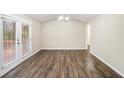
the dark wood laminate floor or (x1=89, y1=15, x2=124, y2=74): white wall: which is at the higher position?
(x1=89, y1=15, x2=124, y2=74): white wall

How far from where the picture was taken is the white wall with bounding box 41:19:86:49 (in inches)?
402

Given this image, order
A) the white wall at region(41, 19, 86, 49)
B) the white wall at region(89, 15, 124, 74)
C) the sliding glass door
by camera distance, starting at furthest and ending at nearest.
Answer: the white wall at region(41, 19, 86, 49) → the sliding glass door → the white wall at region(89, 15, 124, 74)

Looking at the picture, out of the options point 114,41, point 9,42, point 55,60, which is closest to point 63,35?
point 55,60

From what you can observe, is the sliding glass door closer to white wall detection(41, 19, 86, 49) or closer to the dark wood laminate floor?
the dark wood laminate floor

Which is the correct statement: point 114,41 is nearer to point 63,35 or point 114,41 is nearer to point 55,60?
point 55,60

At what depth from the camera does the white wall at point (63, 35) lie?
10.2m

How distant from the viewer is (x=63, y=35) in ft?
33.9

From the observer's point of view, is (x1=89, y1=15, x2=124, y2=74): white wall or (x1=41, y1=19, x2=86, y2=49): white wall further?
(x1=41, y1=19, x2=86, y2=49): white wall

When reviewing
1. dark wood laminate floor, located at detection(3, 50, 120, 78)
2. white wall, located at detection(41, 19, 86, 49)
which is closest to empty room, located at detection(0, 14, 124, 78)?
dark wood laminate floor, located at detection(3, 50, 120, 78)

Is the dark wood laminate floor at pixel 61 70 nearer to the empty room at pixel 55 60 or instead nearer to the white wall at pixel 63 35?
the empty room at pixel 55 60
